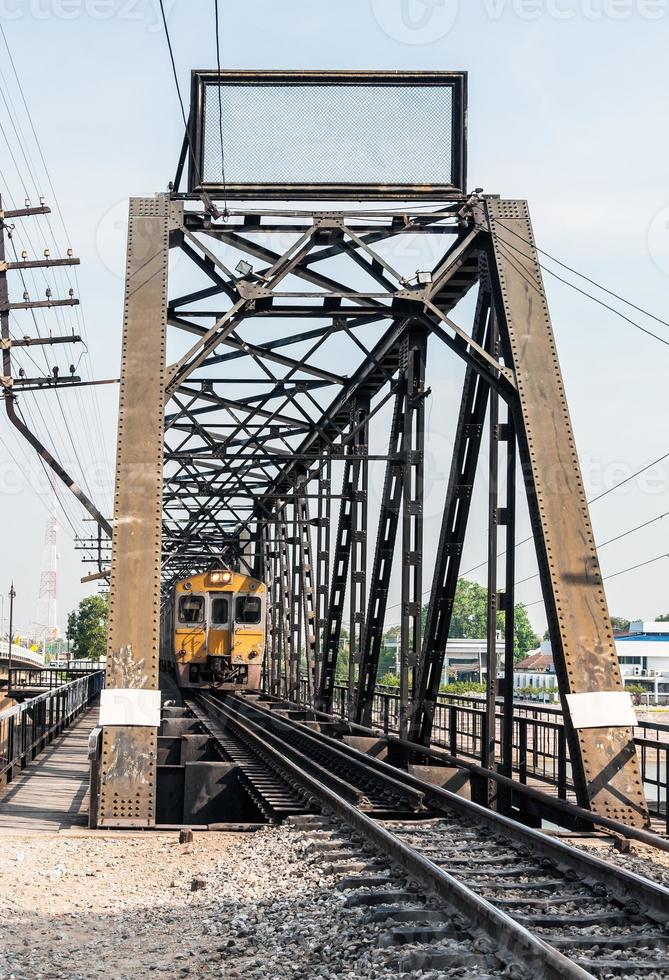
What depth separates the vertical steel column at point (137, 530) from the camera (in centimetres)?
1075

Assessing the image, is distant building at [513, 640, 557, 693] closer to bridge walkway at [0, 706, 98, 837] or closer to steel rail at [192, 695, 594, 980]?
bridge walkway at [0, 706, 98, 837]

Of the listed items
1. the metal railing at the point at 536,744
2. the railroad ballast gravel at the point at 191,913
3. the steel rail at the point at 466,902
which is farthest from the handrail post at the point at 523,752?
the railroad ballast gravel at the point at 191,913

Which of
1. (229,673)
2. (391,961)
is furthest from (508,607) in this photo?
(229,673)

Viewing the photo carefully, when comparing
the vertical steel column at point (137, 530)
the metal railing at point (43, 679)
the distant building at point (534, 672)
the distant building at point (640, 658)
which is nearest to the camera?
the vertical steel column at point (137, 530)

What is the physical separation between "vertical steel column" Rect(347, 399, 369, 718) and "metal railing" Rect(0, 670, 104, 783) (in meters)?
5.48

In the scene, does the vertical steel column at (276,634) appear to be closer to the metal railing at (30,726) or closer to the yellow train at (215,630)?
the yellow train at (215,630)

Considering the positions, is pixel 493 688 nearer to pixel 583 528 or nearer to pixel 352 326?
pixel 583 528

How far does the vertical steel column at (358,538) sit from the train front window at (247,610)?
27.1 feet

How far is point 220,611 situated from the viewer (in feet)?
103

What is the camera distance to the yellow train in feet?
102

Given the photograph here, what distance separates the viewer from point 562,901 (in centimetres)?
677

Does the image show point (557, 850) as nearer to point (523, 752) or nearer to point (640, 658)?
point (523, 752)

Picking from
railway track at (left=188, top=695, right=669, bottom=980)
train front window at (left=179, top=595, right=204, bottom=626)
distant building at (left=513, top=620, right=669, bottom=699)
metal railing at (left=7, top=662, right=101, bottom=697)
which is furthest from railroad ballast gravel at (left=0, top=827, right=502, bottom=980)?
distant building at (left=513, top=620, right=669, bottom=699)

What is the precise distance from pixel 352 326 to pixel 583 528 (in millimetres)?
8133
